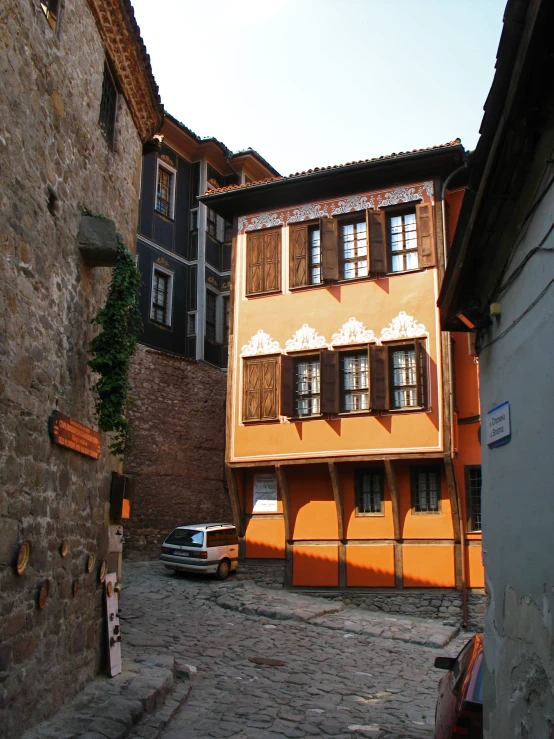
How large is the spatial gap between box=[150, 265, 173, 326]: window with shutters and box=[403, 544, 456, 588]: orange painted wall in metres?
11.4

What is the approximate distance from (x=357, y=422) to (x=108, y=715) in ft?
33.0

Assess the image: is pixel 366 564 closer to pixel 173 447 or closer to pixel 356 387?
pixel 356 387

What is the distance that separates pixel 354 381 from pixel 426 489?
9.36ft

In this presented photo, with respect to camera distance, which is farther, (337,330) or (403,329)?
(337,330)

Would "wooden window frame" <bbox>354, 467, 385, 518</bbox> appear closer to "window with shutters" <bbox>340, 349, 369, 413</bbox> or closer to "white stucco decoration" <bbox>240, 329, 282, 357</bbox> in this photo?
"window with shutters" <bbox>340, 349, 369, 413</bbox>

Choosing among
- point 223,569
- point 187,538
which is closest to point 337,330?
point 187,538

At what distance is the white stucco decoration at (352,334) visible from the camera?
16656 millimetres

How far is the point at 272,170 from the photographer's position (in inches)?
1074

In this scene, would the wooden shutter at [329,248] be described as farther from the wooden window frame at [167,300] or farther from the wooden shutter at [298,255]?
the wooden window frame at [167,300]

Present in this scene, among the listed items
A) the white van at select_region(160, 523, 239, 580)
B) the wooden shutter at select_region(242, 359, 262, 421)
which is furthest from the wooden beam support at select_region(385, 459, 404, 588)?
the white van at select_region(160, 523, 239, 580)

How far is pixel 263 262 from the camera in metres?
18.3

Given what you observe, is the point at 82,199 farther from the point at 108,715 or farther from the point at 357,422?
the point at 357,422

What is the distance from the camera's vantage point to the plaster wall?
4.37 meters

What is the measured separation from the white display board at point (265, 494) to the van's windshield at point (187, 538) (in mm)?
1570
